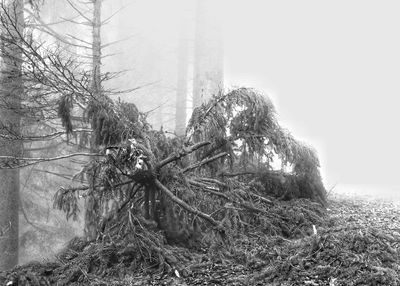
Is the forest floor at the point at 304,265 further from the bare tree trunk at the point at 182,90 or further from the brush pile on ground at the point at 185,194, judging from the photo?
the bare tree trunk at the point at 182,90

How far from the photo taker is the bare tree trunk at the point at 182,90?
1377cm

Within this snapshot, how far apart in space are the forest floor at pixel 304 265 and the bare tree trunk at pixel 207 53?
24.0 ft

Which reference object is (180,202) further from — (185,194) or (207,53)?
(207,53)

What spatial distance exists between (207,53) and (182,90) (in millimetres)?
3954

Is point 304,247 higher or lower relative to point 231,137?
lower

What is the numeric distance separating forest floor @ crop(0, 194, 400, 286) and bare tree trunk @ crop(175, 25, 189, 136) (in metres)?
8.90

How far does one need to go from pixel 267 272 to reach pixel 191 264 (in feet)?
2.62

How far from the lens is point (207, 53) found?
11.5 metres

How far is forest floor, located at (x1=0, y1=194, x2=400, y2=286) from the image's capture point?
9.42 ft

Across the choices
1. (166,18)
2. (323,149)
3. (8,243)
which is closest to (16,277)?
(8,243)

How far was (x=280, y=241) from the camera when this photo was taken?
4430mm

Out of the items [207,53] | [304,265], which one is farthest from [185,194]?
[207,53]

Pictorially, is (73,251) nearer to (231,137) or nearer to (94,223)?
(94,223)

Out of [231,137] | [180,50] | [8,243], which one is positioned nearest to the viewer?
[231,137]
